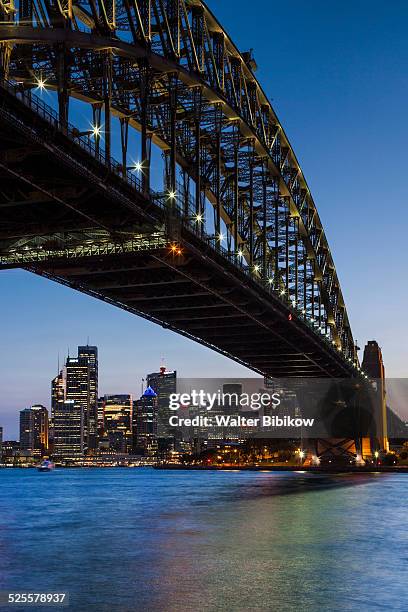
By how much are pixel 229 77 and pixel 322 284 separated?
165 feet

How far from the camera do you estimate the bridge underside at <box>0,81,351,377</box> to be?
35216mm

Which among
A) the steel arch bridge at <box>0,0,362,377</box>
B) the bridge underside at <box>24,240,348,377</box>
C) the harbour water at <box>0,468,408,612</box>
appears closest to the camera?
the harbour water at <box>0,468,408,612</box>

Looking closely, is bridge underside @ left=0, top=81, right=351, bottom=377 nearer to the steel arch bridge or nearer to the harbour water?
the steel arch bridge

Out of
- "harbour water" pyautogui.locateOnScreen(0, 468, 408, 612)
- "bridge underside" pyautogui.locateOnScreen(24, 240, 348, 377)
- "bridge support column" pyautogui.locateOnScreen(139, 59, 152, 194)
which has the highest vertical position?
"bridge support column" pyautogui.locateOnScreen(139, 59, 152, 194)

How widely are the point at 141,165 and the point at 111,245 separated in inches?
233

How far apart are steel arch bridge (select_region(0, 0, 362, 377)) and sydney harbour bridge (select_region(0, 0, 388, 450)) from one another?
0.10 meters

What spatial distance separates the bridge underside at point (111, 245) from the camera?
116ft

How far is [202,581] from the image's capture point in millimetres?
26828

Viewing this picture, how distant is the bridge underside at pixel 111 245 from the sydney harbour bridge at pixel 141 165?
0.28 ft

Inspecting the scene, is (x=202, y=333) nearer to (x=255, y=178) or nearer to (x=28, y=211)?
(x=255, y=178)

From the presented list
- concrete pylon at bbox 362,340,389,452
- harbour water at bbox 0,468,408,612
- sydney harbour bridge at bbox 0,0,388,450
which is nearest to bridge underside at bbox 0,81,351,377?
sydney harbour bridge at bbox 0,0,388,450

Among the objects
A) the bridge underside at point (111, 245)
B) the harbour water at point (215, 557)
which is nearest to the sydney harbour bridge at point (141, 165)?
the bridge underside at point (111, 245)

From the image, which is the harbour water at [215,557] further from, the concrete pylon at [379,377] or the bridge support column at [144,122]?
the concrete pylon at [379,377]

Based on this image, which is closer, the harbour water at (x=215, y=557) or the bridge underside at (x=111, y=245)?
the harbour water at (x=215, y=557)
